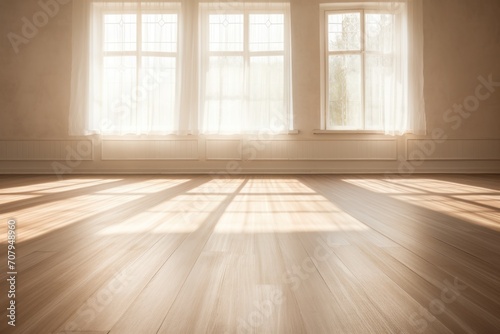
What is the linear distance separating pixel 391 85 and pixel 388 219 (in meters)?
4.43

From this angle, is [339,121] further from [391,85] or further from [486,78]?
[486,78]

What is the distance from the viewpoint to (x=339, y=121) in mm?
6477

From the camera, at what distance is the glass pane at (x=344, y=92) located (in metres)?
6.41

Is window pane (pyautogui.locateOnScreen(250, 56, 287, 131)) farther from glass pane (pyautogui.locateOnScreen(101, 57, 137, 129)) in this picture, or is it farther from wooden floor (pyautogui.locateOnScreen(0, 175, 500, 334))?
wooden floor (pyautogui.locateOnScreen(0, 175, 500, 334))

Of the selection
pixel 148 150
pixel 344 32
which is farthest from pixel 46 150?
pixel 344 32

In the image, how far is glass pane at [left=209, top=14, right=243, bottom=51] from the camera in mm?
6336

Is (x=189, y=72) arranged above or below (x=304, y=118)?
above

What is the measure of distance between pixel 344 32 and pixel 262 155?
2.56 m

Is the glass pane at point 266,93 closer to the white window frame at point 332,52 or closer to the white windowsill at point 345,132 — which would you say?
the white windowsill at point 345,132

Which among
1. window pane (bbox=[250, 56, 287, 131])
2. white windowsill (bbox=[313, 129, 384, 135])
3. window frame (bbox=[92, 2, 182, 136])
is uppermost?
window frame (bbox=[92, 2, 182, 136])

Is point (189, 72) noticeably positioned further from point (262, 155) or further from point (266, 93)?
point (262, 155)

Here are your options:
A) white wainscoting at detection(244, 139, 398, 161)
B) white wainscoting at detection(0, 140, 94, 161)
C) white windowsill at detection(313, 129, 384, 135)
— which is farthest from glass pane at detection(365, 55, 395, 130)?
white wainscoting at detection(0, 140, 94, 161)

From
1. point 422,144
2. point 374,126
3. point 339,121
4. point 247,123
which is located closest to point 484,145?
point 422,144

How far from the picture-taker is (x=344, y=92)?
644cm
